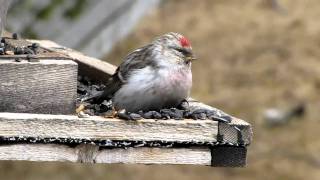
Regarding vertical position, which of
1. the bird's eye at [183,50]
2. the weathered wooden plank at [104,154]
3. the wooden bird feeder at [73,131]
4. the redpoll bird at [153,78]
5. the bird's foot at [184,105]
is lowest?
the weathered wooden plank at [104,154]

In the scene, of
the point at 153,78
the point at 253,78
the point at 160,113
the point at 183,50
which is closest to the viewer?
the point at 160,113

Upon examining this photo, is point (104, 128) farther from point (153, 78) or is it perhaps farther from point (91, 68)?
point (91, 68)

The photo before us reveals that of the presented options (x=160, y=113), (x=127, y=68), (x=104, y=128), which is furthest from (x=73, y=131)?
(x=127, y=68)

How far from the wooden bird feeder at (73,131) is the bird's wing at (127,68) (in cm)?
43

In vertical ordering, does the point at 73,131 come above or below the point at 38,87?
below

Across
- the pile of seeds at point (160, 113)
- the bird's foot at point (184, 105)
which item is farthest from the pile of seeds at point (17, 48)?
the bird's foot at point (184, 105)

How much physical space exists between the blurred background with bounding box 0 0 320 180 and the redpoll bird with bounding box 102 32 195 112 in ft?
9.72

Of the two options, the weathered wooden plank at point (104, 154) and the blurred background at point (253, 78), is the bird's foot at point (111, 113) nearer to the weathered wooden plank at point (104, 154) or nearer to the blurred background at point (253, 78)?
the weathered wooden plank at point (104, 154)

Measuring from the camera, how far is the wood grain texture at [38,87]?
388cm

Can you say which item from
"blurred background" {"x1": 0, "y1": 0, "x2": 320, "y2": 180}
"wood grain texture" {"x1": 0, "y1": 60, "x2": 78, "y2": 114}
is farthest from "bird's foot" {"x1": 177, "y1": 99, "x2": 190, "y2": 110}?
"blurred background" {"x1": 0, "y1": 0, "x2": 320, "y2": 180}

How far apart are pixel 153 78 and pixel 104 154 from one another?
0.66 meters

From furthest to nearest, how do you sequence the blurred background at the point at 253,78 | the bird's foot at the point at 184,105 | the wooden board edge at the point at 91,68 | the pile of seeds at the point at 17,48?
1. the blurred background at the point at 253,78
2. the wooden board edge at the point at 91,68
3. the bird's foot at the point at 184,105
4. the pile of seeds at the point at 17,48

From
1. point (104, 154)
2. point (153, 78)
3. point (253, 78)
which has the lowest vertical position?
point (104, 154)

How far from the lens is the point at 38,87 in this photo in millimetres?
3932
